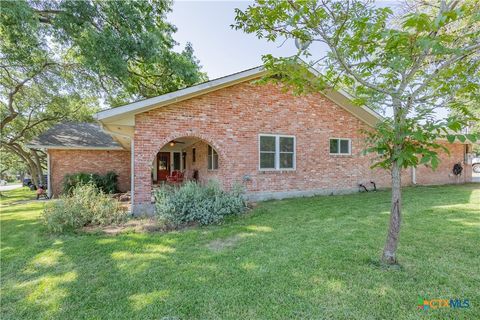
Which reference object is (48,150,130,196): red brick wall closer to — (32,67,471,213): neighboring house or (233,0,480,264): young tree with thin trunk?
(32,67,471,213): neighboring house

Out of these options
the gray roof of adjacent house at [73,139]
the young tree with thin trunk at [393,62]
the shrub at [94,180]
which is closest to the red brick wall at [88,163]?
the gray roof of adjacent house at [73,139]

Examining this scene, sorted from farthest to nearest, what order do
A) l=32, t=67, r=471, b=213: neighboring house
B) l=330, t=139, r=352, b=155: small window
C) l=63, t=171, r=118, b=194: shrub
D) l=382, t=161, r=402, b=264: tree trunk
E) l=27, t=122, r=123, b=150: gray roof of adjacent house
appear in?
1. l=27, t=122, r=123, b=150: gray roof of adjacent house
2. l=63, t=171, r=118, b=194: shrub
3. l=330, t=139, r=352, b=155: small window
4. l=32, t=67, r=471, b=213: neighboring house
5. l=382, t=161, r=402, b=264: tree trunk

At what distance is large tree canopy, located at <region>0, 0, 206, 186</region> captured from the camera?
8328 millimetres

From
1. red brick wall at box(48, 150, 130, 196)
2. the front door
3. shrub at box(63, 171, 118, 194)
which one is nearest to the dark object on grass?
the front door

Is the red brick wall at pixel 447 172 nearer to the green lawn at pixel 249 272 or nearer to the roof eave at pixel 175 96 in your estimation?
the green lawn at pixel 249 272

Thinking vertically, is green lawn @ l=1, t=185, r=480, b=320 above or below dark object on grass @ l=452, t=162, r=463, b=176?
below

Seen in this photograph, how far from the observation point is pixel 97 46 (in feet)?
27.3

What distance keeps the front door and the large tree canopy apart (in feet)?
13.2

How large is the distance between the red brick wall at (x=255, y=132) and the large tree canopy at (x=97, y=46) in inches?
127

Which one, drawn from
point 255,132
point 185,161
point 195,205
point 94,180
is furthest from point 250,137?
point 94,180

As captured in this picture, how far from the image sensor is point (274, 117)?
30.9 ft

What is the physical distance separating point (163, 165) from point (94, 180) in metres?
4.38

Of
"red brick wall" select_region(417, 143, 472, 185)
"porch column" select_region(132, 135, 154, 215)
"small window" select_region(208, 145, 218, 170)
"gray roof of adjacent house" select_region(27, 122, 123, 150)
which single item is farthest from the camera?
"red brick wall" select_region(417, 143, 472, 185)

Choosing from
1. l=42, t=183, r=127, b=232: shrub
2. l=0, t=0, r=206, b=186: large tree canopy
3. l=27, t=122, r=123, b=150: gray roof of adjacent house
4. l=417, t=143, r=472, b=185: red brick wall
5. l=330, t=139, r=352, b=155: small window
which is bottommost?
l=42, t=183, r=127, b=232: shrub
